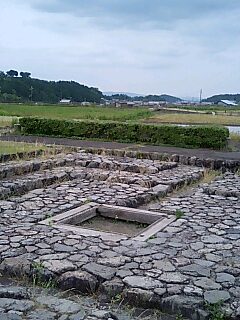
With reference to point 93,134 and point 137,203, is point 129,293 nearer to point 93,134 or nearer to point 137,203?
point 137,203

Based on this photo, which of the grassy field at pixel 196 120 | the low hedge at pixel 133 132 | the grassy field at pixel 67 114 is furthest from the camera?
the grassy field at pixel 196 120

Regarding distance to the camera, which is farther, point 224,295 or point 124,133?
point 124,133

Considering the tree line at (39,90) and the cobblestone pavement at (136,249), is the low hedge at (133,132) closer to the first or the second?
the cobblestone pavement at (136,249)

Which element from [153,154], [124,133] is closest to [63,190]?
[153,154]

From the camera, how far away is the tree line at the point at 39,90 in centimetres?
4966

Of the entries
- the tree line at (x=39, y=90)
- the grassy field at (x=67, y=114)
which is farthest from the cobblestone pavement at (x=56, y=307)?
the tree line at (x=39, y=90)

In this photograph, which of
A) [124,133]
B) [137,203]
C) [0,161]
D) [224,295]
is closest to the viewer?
[224,295]

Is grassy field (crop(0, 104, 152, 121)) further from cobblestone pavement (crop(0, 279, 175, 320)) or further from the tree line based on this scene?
cobblestone pavement (crop(0, 279, 175, 320))

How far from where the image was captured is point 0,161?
10.0 metres

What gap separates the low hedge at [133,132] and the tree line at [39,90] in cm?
2823

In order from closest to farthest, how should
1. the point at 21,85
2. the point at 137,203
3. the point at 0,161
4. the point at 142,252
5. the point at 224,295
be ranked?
the point at 224,295 → the point at 142,252 → the point at 137,203 → the point at 0,161 → the point at 21,85

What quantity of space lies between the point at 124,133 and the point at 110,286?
44.0ft

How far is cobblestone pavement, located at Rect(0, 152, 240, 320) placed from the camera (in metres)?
3.50

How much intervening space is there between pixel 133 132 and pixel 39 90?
40.7 metres
